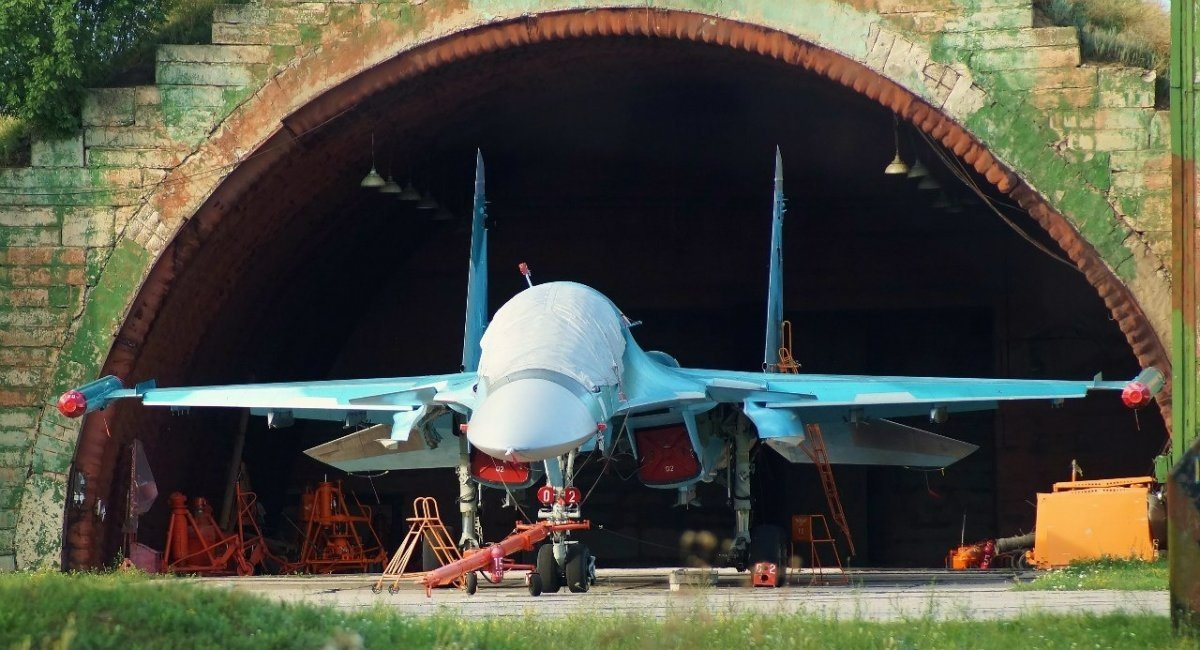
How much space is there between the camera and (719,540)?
29656 mm

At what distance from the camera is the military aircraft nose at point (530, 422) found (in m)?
13.0

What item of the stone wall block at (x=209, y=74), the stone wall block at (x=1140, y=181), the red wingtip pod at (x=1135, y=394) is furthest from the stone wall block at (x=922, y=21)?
the stone wall block at (x=209, y=74)

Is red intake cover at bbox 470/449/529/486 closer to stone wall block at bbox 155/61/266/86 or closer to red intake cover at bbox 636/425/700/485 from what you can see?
red intake cover at bbox 636/425/700/485

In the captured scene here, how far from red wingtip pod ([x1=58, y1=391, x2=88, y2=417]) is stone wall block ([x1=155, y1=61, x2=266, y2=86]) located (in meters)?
4.40

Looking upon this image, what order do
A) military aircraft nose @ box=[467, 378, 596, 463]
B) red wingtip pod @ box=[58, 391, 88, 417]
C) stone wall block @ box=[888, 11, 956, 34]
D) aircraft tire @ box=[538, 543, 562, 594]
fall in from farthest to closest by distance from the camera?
stone wall block @ box=[888, 11, 956, 34]
red wingtip pod @ box=[58, 391, 88, 417]
aircraft tire @ box=[538, 543, 562, 594]
military aircraft nose @ box=[467, 378, 596, 463]

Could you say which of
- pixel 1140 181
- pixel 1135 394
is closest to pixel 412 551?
pixel 1135 394

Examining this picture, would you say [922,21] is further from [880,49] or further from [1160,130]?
[1160,130]

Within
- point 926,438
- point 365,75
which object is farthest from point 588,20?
point 926,438

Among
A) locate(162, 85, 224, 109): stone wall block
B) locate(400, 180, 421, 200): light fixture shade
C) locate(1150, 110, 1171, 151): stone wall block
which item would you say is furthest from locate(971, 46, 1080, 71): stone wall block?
locate(162, 85, 224, 109): stone wall block

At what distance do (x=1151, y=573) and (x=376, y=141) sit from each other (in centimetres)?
1091

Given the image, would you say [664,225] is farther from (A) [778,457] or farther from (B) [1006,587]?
(B) [1006,587]

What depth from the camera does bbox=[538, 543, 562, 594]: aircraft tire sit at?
50.1 feet

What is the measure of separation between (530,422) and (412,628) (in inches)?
159

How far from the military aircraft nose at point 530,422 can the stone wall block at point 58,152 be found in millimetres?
8699
